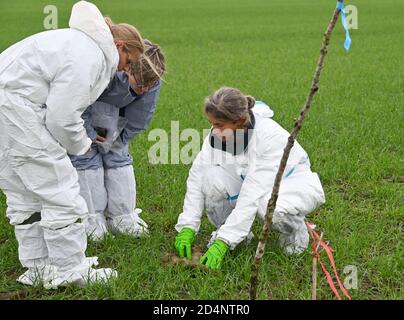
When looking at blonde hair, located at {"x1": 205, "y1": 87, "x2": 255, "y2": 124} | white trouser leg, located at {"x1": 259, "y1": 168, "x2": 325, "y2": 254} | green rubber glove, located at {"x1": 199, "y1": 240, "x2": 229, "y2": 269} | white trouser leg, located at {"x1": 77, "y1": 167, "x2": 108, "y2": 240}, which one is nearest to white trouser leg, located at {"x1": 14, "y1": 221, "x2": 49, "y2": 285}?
white trouser leg, located at {"x1": 77, "y1": 167, "x2": 108, "y2": 240}

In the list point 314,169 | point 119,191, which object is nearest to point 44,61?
point 119,191

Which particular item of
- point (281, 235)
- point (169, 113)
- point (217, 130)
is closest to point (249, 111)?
point (217, 130)

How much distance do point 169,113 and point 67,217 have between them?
4.70m

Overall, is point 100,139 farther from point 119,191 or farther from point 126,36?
point 126,36

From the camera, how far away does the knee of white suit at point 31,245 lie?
2914mm

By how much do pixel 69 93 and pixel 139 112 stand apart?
1.09 meters

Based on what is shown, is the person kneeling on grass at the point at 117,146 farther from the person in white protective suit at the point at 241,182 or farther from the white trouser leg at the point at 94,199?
the person in white protective suit at the point at 241,182

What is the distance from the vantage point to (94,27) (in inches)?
104

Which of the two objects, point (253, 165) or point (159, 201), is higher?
point (253, 165)

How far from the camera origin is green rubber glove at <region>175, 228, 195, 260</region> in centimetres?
317

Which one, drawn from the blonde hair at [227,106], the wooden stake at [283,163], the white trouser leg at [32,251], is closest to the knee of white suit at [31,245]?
the white trouser leg at [32,251]
